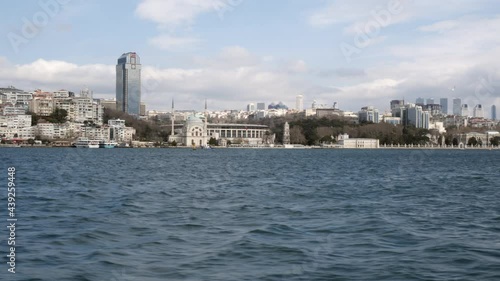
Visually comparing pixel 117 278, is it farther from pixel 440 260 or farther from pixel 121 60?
pixel 121 60

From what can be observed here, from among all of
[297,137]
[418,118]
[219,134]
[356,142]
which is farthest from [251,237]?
→ [418,118]

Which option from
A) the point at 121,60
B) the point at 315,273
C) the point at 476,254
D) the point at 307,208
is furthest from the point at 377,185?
the point at 121,60

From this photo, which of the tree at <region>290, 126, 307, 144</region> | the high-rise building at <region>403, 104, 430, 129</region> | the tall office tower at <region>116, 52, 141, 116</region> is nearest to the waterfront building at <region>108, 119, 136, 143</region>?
the tree at <region>290, 126, 307, 144</region>

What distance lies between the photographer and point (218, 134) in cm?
15638

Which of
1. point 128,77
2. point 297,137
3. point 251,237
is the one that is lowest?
point 251,237

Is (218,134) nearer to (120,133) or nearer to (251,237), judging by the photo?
(120,133)

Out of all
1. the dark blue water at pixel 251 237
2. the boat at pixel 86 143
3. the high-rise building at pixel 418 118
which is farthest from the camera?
the high-rise building at pixel 418 118

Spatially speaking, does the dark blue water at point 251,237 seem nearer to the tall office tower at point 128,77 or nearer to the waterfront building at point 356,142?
the waterfront building at point 356,142

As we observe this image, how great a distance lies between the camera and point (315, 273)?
26.9ft

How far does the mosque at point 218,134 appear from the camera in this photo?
138837mm

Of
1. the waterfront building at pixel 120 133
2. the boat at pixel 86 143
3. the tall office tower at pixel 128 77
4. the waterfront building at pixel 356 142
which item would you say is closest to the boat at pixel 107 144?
the boat at pixel 86 143

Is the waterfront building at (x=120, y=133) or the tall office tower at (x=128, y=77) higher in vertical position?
the tall office tower at (x=128, y=77)

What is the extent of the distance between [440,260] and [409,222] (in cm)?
373

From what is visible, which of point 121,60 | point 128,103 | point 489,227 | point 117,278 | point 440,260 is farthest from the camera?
point 128,103
